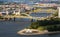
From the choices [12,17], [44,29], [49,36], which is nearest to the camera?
[49,36]

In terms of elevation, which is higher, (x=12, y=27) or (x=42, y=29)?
(x=42, y=29)

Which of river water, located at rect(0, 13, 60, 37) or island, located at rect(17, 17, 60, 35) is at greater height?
island, located at rect(17, 17, 60, 35)

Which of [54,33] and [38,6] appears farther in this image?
[38,6]

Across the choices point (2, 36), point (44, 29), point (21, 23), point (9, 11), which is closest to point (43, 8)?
point (9, 11)

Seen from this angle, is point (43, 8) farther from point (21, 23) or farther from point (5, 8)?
point (21, 23)

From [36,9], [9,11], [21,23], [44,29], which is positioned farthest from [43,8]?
[44,29]

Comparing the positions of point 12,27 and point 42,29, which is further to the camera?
point 12,27

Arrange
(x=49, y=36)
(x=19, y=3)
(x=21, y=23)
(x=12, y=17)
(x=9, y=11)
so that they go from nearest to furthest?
(x=49, y=36) < (x=21, y=23) < (x=12, y=17) < (x=9, y=11) < (x=19, y=3)

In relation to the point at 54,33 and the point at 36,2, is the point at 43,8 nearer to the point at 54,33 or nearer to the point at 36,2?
the point at 36,2

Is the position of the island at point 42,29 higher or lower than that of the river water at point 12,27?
higher
